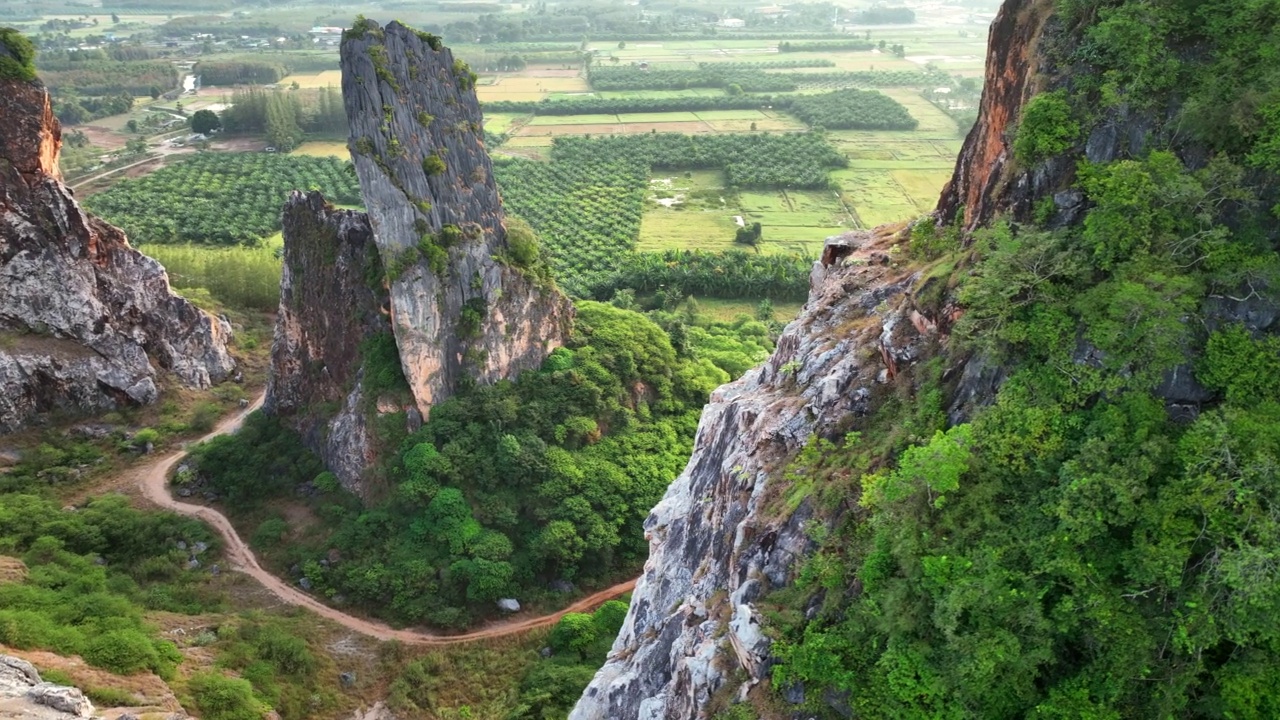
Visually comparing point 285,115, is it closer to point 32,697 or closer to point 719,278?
point 719,278

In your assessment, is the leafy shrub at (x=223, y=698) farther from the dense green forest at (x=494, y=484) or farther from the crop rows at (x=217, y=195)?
the crop rows at (x=217, y=195)

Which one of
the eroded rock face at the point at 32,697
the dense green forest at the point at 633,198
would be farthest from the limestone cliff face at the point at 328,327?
the dense green forest at the point at 633,198

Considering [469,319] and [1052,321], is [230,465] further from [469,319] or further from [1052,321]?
[1052,321]

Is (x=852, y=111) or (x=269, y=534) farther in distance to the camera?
(x=852, y=111)

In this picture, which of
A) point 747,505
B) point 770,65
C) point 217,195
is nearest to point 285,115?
point 217,195

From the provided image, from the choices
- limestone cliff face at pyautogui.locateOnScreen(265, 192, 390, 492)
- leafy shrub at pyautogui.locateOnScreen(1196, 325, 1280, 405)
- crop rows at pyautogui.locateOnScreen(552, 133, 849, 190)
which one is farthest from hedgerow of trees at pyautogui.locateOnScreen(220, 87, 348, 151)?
leafy shrub at pyautogui.locateOnScreen(1196, 325, 1280, 405)

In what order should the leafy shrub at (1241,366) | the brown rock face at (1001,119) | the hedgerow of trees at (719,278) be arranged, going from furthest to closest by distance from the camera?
the hedgerow of trees at (719,278), the brown rock face at (1001,119), the leafy shrub at (1241,366)
